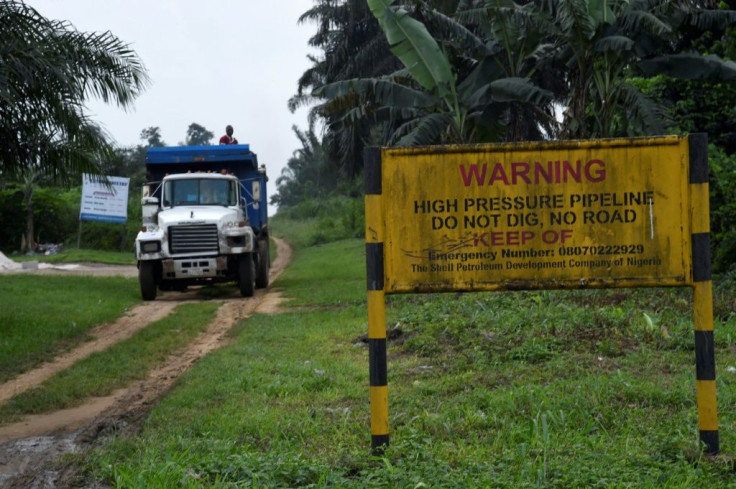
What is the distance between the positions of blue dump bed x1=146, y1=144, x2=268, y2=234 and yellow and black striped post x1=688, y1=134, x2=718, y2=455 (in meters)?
14.6

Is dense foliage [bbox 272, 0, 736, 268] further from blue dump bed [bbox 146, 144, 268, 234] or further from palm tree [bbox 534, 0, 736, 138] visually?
blue dump bed [bbox 146, 144, 268, 234]

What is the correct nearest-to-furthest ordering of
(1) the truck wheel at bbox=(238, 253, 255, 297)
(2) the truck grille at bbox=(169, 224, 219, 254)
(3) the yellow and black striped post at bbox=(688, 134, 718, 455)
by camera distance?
1. (3) the yellow and black striped post at bbox=(688, 134, 718, 455)
2. (2) the truck grille at bbox=(169, 224, 219, 254)
3. (1) the truck wheel at bbox=(238, 253, 255, 297)

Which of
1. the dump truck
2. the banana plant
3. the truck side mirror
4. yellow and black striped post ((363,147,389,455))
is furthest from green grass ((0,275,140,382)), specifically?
the banana plant

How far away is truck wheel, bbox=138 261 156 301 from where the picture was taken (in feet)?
59.8

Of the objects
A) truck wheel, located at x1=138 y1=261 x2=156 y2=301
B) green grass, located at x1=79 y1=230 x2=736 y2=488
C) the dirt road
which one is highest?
truck wheel, located at x1=138 y1=261 x2=156 y2=301

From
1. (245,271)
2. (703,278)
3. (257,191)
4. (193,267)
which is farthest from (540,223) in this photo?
(257,191)

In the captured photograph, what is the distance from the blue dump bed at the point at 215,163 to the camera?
754 inches

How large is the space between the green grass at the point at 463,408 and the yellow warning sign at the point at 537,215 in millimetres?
1014

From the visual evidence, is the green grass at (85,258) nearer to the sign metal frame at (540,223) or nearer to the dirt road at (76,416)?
the dirt road at (76,416)

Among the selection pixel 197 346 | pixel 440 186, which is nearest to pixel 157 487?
pixel 440 186

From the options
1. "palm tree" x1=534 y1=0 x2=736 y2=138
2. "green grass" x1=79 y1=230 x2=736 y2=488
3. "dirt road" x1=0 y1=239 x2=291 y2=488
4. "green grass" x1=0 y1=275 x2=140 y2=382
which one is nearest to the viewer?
"green grass" x1=79 y1=230 x2=736 y2=488

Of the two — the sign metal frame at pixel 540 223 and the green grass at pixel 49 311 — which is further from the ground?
the sign metal frame at pixel 540 223

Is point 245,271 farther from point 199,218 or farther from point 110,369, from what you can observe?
point 110,369

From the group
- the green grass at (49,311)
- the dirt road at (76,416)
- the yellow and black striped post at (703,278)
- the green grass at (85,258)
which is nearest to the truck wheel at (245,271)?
the green grass at (49,311)
